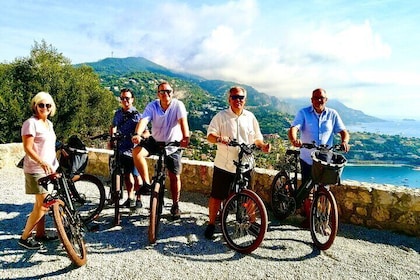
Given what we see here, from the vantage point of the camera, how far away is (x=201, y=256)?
3562 mm

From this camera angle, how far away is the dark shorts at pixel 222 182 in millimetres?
4004

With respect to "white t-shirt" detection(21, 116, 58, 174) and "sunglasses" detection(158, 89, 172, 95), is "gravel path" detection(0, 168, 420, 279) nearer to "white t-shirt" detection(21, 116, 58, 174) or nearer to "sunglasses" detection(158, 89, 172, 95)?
"white t-shirt" detection(21, 116, 58, 174)

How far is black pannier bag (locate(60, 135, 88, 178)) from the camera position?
394 centimetres

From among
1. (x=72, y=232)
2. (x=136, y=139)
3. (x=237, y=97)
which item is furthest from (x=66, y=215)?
(x=237, y=97)

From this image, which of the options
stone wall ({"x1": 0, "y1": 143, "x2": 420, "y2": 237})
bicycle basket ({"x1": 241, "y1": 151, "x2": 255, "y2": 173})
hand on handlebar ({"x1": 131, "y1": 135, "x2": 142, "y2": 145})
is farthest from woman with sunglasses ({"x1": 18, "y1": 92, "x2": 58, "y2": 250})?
stone wall ({"x1": 0, "y1": 143, "x2": 420, "y2": 237})

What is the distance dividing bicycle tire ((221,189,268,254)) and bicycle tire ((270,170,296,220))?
89 centimetres

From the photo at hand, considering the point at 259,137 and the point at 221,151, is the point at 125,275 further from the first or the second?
the point at 259,137

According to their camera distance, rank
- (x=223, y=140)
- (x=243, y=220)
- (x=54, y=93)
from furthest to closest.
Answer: (x=54, y=93)
(x=243, y=220)
(x=223, y=140)

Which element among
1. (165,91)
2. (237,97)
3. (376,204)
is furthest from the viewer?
(376,204)

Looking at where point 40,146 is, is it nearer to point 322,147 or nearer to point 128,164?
point 128,164

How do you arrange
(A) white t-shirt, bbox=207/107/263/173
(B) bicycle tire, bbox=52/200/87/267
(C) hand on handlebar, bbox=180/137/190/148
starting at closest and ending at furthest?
(B) bicycle tire, bbox=52/200/87/267 → (A) white t-shirt, bbox=207/107/263/173 → (C) hand on handlebar, bbox=180/137/190/148

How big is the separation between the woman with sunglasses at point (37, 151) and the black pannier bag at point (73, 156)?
0.38 m

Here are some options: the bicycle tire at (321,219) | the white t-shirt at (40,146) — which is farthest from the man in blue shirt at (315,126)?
the white t-shirt at (40,146)

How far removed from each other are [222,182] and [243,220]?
0.52 m
